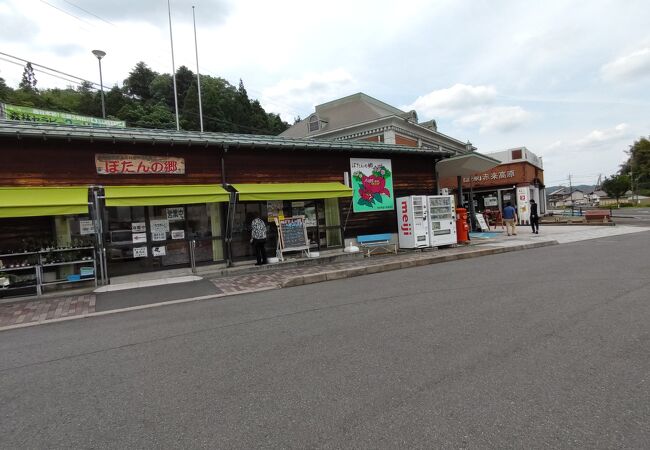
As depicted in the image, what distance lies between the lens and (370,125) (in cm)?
2509

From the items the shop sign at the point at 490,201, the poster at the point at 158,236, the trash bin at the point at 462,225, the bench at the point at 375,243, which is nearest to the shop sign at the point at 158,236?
the poster at the point at 158,236

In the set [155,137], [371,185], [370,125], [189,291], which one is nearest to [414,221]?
[371,185]

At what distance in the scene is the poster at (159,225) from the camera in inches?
428

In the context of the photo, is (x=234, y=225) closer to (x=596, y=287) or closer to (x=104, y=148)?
(x=104, y=148)

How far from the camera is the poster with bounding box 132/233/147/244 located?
1061cm

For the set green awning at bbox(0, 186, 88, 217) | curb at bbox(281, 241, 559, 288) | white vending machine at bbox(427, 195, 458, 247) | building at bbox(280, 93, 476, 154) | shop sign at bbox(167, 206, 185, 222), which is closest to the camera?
green awning at bbox(0, 186, 88, 217)

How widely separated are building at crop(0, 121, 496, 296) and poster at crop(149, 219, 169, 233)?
0.12ft

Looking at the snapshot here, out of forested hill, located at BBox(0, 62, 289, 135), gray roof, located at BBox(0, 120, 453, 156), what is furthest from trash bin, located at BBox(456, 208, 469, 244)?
forested hill, located at BBox(0, 62, 289, 135)

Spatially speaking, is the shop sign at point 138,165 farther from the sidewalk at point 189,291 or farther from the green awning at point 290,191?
the sidewalk at point 189,291

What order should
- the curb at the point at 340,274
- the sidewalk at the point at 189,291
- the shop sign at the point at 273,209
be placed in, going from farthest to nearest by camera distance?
the shop sign at the point at 273,209 → the sidewalk at the point at 189,291 → the curb at the point at 340,274

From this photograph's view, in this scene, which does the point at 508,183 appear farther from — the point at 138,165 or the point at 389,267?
the point at 138,165

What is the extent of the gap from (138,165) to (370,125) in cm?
1749

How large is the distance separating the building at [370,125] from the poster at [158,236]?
16505 mm

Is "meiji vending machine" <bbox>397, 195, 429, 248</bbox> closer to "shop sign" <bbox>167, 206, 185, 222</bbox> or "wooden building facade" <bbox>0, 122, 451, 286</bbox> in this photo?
"wooden building facade" <bbox>0, 122, 451, 286</bbox>
